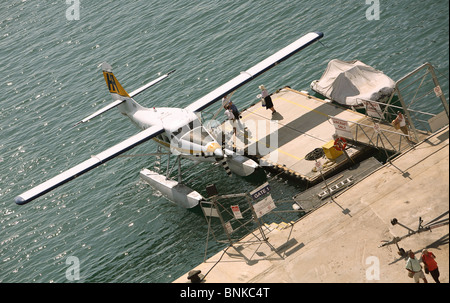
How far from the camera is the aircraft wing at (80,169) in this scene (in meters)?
31.0

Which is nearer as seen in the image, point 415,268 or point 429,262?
point 429,262

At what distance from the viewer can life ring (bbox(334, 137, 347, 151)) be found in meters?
30.4

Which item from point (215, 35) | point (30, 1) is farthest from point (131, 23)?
point (30, 1)

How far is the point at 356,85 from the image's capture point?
3609 cm

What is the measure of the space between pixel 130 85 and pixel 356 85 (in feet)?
72.3

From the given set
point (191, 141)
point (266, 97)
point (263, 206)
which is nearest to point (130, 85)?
point (266, 97)

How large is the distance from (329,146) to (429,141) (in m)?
5.51

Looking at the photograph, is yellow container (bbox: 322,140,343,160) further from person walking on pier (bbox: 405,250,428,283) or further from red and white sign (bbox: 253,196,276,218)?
person walking on pier (bbox: 405,250,428,283)

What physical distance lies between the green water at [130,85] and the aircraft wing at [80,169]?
4351mm

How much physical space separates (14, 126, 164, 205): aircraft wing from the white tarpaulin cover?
11505mm

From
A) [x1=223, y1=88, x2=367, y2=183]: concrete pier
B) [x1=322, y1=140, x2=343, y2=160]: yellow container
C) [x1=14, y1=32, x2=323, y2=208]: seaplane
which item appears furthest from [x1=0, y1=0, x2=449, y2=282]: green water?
[x1=322, y1=140, x2=343, y2=160]: yellow container

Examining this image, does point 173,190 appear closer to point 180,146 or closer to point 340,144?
point 180,146

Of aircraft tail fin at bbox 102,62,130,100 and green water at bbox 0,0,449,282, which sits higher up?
aircraft tail fin at bbox 102,62,130,100
